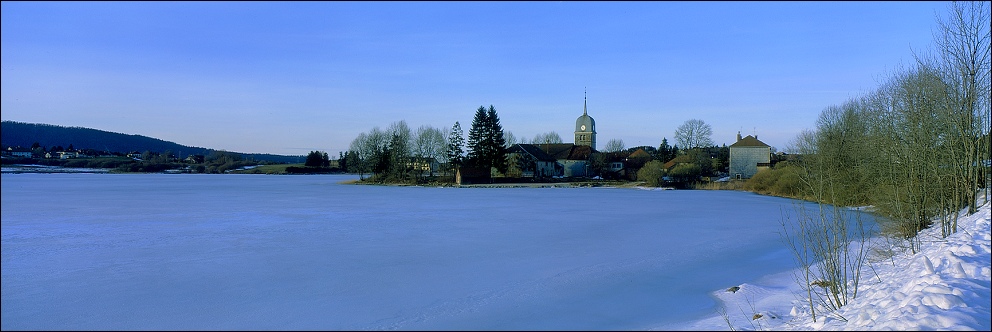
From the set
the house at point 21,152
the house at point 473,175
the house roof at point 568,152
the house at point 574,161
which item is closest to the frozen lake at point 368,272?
the house at point 21,152

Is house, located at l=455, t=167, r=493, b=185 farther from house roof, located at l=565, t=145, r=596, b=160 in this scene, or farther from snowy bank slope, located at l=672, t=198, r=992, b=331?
snowy bank slope, located at l=672, t=198, r=992, b=331

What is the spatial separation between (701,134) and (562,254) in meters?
57.3

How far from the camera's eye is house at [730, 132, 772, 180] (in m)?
47.9

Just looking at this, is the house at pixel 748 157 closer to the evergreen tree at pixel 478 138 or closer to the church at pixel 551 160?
the church at pixel 551 160

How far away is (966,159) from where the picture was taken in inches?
407

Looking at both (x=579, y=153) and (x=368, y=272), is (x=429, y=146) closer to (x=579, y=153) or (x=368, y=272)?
(x=579, y=153)

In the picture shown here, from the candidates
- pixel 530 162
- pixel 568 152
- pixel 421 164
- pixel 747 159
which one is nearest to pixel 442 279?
pixel 421 164

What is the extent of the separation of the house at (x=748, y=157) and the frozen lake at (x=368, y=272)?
35.3 meters

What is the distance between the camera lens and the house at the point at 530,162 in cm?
5381

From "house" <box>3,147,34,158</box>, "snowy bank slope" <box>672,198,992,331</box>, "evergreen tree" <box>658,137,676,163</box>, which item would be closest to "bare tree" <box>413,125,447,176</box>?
"evergreen tree" <box>658,137,676,163</box>

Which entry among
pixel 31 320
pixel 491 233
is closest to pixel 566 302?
pixel 31 320

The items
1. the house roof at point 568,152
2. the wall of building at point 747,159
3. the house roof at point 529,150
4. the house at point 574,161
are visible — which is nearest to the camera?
the wall of building at point 747,159

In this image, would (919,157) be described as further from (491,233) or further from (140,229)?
A: (140,229)

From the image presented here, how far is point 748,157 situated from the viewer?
48.3 meters
